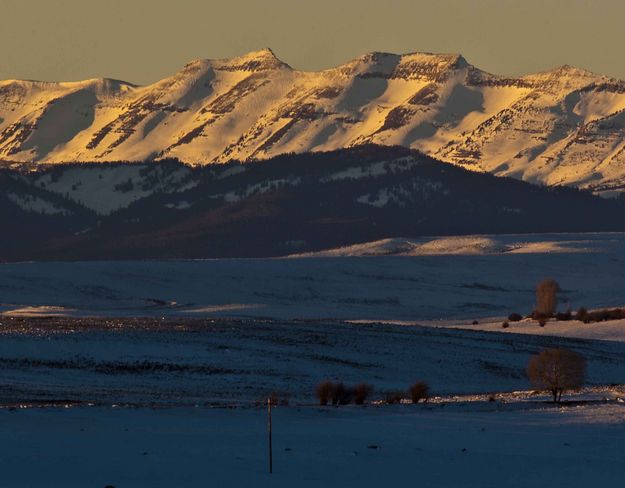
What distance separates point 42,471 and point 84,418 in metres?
9.57

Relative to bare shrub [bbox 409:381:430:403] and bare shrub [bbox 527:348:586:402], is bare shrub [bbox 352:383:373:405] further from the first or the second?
bare shrub [bbox 527:348:586:402]

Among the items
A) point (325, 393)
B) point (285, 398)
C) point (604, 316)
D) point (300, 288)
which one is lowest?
point (285, 398)

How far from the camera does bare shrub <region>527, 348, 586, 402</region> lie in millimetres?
67000

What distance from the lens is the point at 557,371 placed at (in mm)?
67000

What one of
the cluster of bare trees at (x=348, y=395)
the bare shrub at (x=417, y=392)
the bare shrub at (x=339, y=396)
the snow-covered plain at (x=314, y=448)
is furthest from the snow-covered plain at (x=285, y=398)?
the bare shrub at (x=339, y=396)

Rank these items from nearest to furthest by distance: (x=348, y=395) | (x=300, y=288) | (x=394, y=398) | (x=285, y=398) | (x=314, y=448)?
(x=314, y=448)
(x=394, y=398)
(x=348, y=395)
(x=285, y=398)
(x=300, y=288)

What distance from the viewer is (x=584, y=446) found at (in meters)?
50.4

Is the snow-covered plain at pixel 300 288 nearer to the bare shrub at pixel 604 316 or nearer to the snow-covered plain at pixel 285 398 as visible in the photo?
the snow-covered plain at pixel 285 398

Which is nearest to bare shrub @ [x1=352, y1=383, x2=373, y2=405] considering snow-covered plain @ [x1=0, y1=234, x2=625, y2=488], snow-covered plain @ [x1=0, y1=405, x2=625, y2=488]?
snow-covered plain @ [x1=0, y1=234, x2=625, y2=488]

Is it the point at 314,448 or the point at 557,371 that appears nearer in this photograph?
the point at 314,448

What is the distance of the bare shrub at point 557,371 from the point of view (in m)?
67.0

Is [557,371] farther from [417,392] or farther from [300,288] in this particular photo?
[300,288]

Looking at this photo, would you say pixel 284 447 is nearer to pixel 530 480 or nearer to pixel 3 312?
pixel 530 480

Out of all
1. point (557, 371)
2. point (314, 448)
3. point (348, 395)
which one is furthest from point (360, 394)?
point (314, 448)
